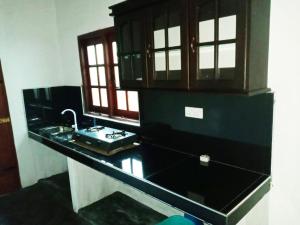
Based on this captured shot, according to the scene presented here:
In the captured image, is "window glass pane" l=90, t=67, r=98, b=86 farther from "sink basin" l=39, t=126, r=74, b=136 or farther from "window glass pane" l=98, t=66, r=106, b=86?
"sink basin" l=39, t=126, r=74, b=136

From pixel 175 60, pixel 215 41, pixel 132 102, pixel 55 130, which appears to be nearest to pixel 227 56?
pixel 215 41

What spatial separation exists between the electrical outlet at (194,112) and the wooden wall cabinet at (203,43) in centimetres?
39

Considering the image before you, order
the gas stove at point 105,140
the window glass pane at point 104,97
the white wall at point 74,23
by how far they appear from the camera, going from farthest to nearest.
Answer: the window glass pane at point 104,97, the white wall at point 74,23, the gas stove at point 105,140

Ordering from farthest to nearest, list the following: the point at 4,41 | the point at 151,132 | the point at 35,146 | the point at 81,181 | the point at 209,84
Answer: the point at 35,146 → the point at 4,41 → the point at 81,181 → the point at 151,132 → the point at 209,84

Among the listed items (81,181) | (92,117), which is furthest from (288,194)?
(92,117)

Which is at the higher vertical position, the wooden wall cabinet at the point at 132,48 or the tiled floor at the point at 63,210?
the wooden wall cabinet at the point at 132,48

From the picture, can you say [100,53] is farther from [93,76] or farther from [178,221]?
[178,221]

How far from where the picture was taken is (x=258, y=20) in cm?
128

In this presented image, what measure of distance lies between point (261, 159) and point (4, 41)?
3.21 meters

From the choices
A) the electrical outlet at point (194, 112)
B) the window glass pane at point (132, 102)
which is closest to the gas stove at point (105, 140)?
the window glass pane at point (132, 102)

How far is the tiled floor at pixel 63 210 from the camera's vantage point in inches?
100

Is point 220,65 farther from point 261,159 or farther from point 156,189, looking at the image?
point 156,189

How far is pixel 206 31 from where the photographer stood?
1366 millimetres

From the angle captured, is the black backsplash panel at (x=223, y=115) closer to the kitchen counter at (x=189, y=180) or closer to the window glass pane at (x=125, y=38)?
the kitchen counter at (x=189, y=180)
